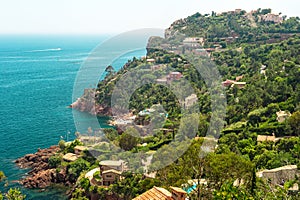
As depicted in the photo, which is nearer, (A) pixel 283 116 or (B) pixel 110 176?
(B) pixel 110 176

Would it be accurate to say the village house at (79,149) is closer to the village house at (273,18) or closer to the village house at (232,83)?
the village house at (232,83)

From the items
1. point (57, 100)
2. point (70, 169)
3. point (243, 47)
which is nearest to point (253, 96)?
point (70, 169)

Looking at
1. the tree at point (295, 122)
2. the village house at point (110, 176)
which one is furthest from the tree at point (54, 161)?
the tree at point (295, 122)

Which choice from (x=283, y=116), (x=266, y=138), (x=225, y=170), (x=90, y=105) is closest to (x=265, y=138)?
(x=266, y=138)

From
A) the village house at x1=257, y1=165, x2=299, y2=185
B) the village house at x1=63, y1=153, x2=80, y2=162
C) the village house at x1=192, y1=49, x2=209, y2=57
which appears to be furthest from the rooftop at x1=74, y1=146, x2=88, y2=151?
the village house at x1=192, y1=49, x2=209, y2=57

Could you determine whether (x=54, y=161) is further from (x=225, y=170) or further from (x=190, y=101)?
(x=225, y=170)

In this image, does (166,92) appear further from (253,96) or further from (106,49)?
(106,49)
